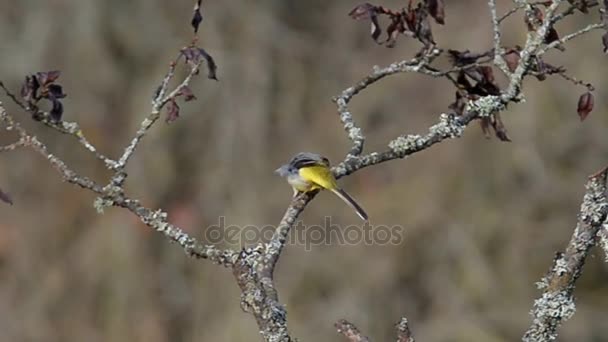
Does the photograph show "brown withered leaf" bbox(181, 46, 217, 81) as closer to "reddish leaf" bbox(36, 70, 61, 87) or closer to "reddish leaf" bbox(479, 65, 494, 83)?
"reddish leaf" bbox(36, 70, 61, 87)

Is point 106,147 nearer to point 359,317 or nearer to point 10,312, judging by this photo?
point 10,312

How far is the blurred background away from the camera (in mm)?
5441

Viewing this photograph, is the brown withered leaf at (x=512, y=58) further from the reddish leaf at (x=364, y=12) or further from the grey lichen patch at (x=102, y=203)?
the grey lichen patch at (x=102, y=203)

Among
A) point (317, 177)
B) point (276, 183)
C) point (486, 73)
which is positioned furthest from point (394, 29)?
point (276, 183)

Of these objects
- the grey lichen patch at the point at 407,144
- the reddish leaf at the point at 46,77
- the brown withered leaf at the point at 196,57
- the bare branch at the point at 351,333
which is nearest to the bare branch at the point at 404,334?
the bare branch at the point at 351,333

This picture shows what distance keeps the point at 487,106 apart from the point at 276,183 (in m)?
4.34

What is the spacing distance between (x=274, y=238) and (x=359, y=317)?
13.4 ft

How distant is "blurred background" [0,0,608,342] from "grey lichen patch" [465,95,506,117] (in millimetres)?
3694

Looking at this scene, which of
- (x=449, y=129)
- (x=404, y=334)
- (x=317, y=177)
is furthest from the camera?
(x=317, y=177)

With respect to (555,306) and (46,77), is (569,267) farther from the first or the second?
(46,77)

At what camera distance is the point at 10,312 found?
5.82 meters

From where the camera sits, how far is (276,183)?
19.1 ft

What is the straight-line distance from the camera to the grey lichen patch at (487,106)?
59.2 inches

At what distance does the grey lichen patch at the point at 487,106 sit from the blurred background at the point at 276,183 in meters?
3.69
